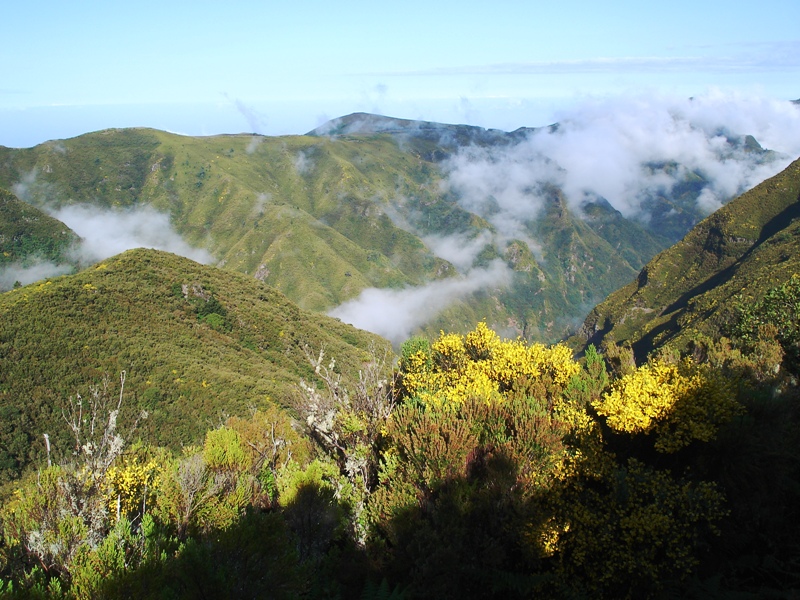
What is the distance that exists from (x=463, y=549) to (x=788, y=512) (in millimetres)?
10568

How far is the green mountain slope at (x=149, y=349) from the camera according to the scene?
54.9 m

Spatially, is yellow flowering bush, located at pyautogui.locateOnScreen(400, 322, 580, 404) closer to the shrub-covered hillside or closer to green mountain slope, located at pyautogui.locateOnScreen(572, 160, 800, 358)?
the shrub-covered hillside

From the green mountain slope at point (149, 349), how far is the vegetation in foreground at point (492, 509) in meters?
32.9

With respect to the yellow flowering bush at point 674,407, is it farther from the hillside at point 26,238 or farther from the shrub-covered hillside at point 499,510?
the hillside at point 26,238

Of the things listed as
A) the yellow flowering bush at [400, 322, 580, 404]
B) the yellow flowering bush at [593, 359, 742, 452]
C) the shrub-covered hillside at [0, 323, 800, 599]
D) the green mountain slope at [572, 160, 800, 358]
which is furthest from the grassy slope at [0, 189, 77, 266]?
the yellow flowering bush at [593, 359, 742, 452]

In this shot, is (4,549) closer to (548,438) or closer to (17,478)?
(548,438)

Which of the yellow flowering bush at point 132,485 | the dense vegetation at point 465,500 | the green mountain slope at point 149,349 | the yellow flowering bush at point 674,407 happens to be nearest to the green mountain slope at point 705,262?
the green mountain slope at point 149,349

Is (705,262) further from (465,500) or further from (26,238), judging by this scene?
(26,238)

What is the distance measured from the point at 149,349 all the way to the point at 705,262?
6502 inches

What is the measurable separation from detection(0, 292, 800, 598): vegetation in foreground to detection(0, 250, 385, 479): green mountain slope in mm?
32862

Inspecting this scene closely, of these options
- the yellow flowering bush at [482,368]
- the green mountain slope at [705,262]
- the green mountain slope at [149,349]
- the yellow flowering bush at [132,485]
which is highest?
the yellow flowering bush at [132,485]

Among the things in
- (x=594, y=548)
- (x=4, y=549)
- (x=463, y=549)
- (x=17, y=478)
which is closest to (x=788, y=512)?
(x=594, y=548)

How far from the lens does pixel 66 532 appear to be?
40.3 feet

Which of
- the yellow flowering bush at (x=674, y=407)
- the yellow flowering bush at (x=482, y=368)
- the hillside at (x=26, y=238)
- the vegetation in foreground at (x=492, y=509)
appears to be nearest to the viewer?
the vegetation in foreground at (x=492, y=509)
